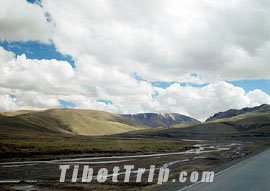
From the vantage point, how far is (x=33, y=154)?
4169cm

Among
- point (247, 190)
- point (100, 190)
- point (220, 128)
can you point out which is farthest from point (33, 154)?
point (220, 128)

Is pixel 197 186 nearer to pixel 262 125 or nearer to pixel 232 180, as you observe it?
pixel 232 180

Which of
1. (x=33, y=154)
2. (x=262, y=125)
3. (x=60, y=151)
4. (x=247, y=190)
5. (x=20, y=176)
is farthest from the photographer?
(x=262, y=125)

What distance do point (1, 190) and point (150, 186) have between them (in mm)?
10033

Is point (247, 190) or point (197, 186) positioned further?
point (197, 186)

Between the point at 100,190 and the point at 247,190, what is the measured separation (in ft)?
30.6

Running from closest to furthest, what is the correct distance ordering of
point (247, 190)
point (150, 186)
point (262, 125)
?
point (247, 190) < point (150, 186) < point (262, 125)

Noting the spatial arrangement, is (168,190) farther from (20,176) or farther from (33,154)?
(33,154)

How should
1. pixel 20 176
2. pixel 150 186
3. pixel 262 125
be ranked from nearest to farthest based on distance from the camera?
1. pixel 150 186
2. pixel 20 176
3. pixel 262 125

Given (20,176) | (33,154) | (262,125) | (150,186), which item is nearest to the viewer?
(150,186)

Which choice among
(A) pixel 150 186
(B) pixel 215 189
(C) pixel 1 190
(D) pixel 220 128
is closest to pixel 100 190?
(A) pixel 150 186

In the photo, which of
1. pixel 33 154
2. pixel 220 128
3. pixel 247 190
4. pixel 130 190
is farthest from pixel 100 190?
pixel 220 128

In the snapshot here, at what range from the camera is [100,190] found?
629 inches

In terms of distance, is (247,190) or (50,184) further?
(50,184)
